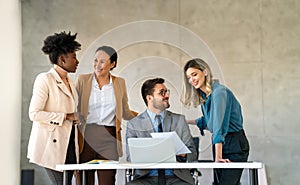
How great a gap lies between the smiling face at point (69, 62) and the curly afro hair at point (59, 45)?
0.04m

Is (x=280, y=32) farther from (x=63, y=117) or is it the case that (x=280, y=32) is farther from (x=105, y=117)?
(x=63, y=117)

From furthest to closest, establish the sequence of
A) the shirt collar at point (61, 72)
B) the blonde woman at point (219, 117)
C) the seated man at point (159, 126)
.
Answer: the shirt collar at point (61, 72) < the blonde woman at point (219, 117) < the seated man at point (159, 126)

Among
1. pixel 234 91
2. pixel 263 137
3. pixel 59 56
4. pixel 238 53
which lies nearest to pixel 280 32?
pixel 238 53

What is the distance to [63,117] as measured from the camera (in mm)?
3723

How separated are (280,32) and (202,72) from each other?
0.90 metres

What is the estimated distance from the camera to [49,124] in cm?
369

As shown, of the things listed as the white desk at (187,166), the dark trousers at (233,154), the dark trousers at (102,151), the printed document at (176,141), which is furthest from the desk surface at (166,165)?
the dark trousers at (102,151)

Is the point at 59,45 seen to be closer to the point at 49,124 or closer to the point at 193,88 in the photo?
the point at 49,124

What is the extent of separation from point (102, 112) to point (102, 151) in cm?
35

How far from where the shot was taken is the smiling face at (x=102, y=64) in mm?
4098

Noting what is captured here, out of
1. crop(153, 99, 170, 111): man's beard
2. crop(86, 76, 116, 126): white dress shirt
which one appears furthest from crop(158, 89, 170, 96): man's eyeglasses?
crop(86, 76, 116, 126): white dress shirt

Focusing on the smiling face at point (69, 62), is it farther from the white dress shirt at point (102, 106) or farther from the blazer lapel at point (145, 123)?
the blazer lapel at point (145, 123)

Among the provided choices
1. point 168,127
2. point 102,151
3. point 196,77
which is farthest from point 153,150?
point 196,77

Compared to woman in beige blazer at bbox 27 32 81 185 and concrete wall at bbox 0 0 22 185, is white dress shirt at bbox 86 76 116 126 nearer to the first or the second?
woman in beige blazer at bbox 27 32 81 185
